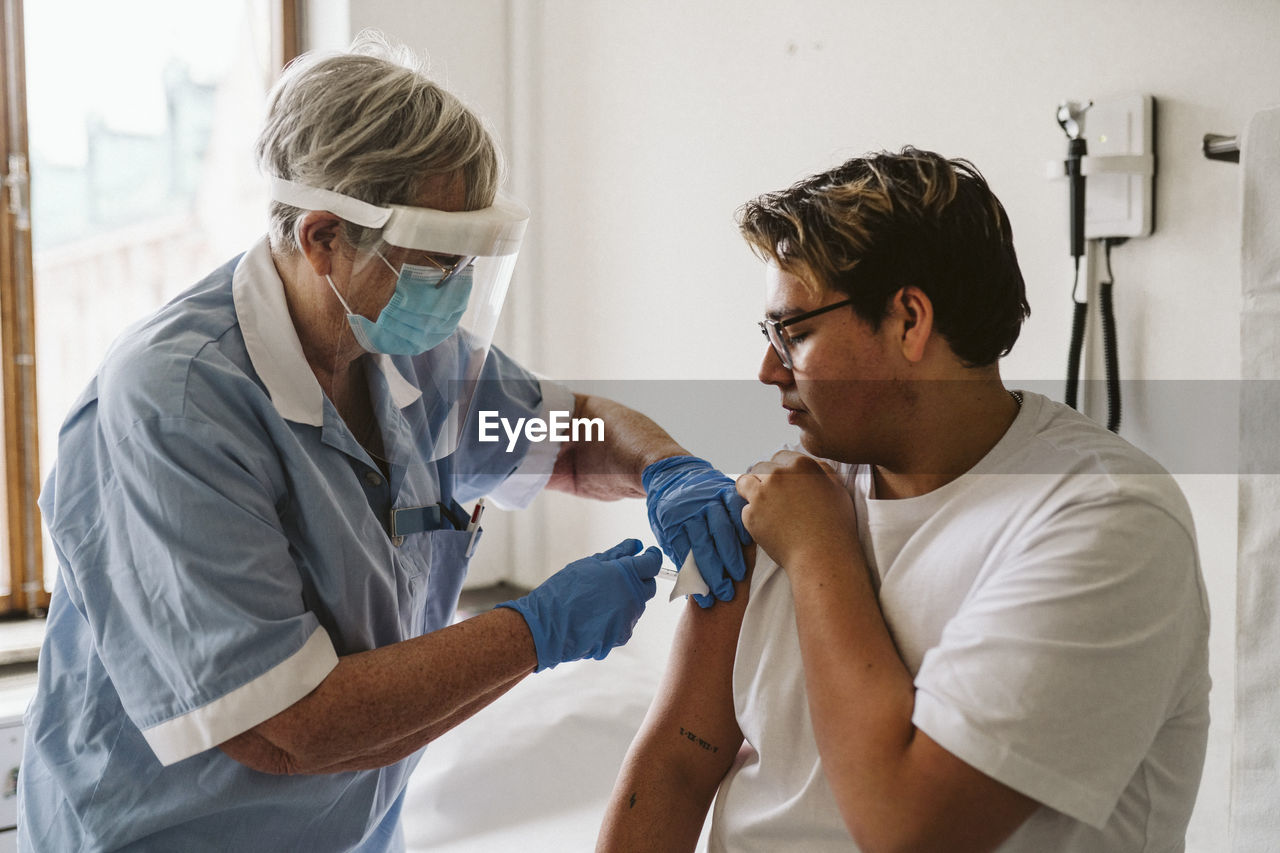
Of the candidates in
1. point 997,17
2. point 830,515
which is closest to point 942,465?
point 830,515

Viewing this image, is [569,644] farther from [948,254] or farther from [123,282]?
[123,282]

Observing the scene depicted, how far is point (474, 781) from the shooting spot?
1952 mm

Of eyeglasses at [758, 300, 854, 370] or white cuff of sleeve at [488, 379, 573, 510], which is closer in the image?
eyeglasses at [758, 300, 854, 370]

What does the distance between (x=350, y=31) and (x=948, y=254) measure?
79.3 inches

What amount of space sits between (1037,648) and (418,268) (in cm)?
81

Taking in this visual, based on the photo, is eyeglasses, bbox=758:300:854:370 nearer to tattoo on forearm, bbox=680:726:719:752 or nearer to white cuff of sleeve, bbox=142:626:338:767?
tattoo on forearm, bbox=680:726:719:752

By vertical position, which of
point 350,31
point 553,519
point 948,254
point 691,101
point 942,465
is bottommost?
point 553,519

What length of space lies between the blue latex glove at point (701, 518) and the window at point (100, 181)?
1464mm

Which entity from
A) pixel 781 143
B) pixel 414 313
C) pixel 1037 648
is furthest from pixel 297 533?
pixel 781 143

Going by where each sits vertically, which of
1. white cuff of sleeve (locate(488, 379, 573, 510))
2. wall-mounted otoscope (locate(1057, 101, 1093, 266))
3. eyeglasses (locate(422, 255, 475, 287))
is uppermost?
wall-mounted otoscope (locate(1057, 101, 1093, 266))

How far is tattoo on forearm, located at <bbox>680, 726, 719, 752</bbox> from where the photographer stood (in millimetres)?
1260

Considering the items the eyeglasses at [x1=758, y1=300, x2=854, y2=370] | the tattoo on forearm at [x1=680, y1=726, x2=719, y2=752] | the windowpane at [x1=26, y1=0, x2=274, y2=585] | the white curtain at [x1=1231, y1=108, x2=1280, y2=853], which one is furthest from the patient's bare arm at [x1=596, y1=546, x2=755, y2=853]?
the windowpane at [x1=26, y1=0, x2=274, y2=585]

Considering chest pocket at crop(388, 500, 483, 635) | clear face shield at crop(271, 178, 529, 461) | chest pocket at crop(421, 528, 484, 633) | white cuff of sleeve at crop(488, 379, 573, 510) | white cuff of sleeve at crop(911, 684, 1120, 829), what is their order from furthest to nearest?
white cuff of sleeve at crop(488, 379, 573, 510) → chest pocket at crop(421, 528, 484, 633) → chest pocket at crop(388, 500, 483, 635) → clear face shield at crop(271, 178, 529, 461) → white cuff of sleeve at crop(911, 684, 1120, 829)

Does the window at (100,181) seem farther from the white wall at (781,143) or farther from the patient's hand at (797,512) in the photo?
the patient's hand at (797,512)
